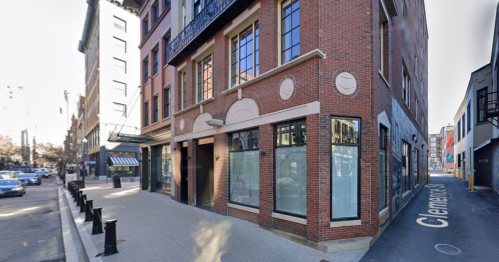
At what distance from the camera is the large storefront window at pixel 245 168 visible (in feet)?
27.9

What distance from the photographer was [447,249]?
6309mm

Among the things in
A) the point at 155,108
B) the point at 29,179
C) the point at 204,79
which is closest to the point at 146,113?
the point at 155,108

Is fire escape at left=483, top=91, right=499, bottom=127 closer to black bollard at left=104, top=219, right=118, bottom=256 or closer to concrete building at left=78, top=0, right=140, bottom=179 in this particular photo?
black bollard at left=104, top=219, right=118, bottom=256

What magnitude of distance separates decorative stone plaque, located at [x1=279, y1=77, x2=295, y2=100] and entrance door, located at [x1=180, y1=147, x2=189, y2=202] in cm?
798

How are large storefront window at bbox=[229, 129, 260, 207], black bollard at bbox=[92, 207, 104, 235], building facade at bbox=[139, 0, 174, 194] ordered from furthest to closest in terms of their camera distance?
building facade at bbox=[139, 0, 174, 194], large storefront window at bbox=[229, 129, 260, 207], black bollard at bbox=[92, 207, 104, 235]

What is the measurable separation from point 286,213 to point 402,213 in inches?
249

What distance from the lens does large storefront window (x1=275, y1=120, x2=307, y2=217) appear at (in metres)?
6.86

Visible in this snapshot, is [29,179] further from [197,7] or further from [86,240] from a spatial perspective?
[197,7]

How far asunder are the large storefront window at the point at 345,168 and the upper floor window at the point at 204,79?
21.7ft

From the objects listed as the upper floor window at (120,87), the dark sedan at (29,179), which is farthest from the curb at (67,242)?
the upper floor window at (120,87)

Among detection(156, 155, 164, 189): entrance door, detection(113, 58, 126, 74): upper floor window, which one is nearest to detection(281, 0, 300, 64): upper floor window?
detection(156, 155, 164, 189): entrance door

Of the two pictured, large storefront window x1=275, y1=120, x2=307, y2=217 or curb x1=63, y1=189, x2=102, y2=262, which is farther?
large storefront window x1=275, y1=120, x2=307, y2=217

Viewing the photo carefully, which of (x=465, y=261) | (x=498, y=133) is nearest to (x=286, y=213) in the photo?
(x=465, y=261)

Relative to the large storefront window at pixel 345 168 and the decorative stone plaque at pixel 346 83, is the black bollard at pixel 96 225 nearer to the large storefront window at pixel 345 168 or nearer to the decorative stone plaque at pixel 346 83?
the large storefront window at pixel 345 168
